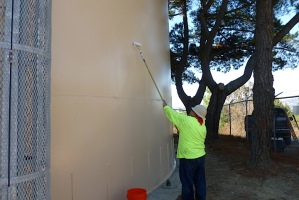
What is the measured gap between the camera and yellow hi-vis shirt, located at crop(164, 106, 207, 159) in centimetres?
477

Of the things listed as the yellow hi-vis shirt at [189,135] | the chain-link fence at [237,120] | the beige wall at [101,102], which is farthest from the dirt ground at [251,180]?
the chain-link fence at [237,120]

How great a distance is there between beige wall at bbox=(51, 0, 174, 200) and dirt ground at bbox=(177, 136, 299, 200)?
1.41 meters

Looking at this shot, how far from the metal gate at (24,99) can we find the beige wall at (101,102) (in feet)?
3.45

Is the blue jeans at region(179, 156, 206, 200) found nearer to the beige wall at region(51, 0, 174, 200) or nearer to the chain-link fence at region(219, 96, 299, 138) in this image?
the beige wall at region(51, 0, 174, 200)

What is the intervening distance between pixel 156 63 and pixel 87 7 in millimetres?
2901

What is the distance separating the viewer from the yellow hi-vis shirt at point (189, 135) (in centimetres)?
477

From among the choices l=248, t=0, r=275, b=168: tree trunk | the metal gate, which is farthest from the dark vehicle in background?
the metal gate

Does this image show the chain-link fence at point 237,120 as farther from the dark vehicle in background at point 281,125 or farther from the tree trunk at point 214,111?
the dark vehicle in background at point 281,125

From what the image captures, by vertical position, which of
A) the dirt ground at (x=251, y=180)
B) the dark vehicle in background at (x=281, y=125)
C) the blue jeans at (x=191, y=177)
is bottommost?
the dirt ground at (x=251, y=180)

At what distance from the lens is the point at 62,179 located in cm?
366

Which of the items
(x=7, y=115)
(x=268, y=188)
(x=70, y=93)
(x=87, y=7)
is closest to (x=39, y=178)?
(x=7, y=115)

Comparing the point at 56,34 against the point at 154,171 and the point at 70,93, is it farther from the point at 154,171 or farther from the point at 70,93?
the point at 154,171

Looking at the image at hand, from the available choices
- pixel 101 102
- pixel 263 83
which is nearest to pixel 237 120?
pixel 263 83

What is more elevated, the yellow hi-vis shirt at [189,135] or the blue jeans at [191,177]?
the yellow hi-vis shirt at [189,135]
